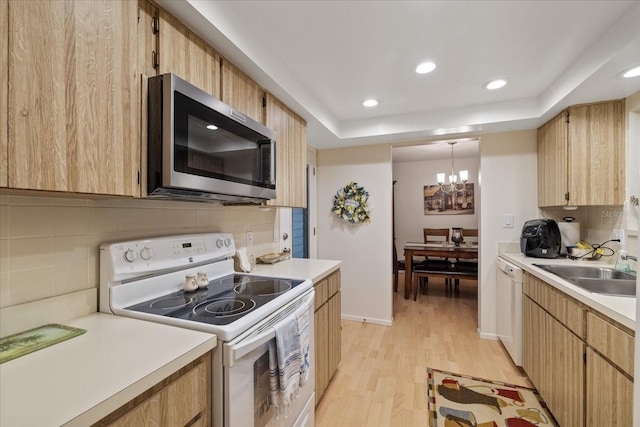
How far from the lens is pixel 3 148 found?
0.65 meters

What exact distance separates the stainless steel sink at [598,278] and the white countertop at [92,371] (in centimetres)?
192

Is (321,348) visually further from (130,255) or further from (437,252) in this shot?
(437,252)

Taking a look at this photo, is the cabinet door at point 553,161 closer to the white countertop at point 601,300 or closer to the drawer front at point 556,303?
the white countertop at point 601,300

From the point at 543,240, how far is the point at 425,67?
67.4 inches

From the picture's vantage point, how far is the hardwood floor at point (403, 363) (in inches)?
70.2

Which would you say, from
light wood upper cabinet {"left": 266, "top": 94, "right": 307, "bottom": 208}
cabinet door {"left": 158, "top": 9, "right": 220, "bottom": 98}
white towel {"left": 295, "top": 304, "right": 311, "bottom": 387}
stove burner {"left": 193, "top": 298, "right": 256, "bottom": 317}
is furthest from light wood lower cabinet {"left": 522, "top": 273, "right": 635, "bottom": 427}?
cabinet door {"left": 158, "top": 9, "right": 220, "bottom": 98}

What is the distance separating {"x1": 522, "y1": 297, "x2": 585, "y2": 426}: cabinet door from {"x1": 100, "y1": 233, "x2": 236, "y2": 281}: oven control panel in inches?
76.3

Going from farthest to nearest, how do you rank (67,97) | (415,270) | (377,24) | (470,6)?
(415,270)
(377,24)
(470,6)
(67,97)

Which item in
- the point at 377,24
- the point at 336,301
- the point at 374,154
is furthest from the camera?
the point at 374,154

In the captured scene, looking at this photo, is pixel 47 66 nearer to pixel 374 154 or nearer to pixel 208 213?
pixel 208 213

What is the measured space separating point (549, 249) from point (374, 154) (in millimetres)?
1813

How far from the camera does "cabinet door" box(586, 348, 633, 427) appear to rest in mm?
1090

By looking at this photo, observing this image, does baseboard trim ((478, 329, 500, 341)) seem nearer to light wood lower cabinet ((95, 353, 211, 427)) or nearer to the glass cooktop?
the glass cooktop

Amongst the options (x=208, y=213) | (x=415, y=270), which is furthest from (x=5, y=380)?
(x=415, y=270)
